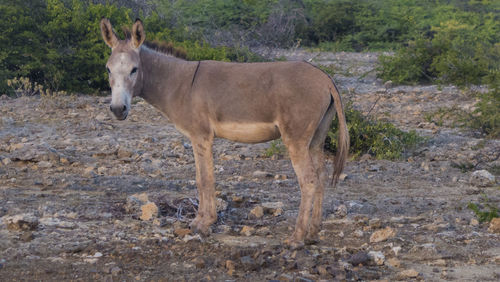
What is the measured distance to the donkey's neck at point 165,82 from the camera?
5.86 m

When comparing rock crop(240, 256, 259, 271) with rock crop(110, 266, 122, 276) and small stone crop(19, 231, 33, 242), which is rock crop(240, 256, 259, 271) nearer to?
rock crop(110, 266, 122, 276)

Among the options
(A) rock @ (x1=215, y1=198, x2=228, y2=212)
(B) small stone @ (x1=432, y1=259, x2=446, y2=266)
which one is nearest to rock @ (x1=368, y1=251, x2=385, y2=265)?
(B) small stone @ (x1=432, y1=259, x2=446, y2=266)

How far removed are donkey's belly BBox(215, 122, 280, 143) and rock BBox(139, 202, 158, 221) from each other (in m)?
1.02

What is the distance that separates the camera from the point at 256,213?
6238 mm

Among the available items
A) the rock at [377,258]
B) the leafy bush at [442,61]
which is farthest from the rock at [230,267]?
the leafy bush at [442,61]

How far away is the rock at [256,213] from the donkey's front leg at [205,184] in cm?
47

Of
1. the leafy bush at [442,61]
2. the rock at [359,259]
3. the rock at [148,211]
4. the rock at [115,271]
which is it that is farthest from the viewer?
the leafy bush at [442,61]

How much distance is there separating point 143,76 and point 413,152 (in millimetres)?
4887

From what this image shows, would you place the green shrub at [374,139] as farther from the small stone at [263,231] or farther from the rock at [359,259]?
the rock at [359,259]

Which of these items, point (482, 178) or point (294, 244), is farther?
point (482, 178)

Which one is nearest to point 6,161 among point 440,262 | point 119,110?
point 119,110

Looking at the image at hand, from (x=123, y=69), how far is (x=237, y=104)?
1.11m

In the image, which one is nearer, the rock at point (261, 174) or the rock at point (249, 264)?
the rock at point (249, 264)

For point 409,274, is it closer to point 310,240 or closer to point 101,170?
point 310,240
